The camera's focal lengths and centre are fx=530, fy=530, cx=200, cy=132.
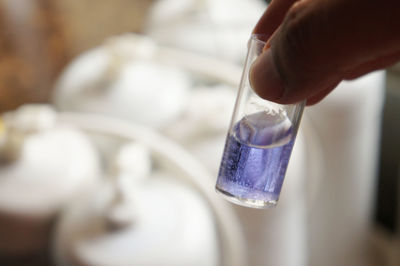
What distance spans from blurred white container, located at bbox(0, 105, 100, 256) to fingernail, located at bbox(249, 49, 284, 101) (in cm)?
39

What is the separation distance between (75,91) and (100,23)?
0.68 m

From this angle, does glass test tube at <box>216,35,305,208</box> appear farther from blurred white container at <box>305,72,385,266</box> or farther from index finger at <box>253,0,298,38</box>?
blurred white container at <box>305,72,385,266</box>

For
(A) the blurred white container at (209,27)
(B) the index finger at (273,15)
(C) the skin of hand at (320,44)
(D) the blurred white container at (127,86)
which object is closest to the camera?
(C) the skin of hand at (320,44)

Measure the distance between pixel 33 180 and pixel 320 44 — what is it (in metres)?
0.45

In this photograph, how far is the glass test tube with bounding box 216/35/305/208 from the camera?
0.35 meters

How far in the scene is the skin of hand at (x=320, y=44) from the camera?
292mm

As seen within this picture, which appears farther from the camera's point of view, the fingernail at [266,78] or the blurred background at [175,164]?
the blurred background at [175,164]

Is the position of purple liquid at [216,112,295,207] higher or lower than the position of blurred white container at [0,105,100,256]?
higher

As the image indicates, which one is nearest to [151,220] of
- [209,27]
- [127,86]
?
[127,86]

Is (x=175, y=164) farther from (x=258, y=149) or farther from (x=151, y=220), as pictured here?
(x=258, y=149)

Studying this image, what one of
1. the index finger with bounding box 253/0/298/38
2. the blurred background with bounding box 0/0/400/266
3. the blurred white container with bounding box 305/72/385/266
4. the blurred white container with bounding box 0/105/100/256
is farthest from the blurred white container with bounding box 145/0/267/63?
the index finger with bounding box 253/0/298/38

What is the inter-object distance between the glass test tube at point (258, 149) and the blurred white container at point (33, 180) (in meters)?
0.34

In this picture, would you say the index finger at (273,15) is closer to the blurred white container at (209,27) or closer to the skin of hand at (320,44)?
the skin of hand at (320,44)

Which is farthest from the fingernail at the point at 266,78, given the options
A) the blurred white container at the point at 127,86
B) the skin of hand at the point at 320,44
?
the blurred white container at the point at 127,86
